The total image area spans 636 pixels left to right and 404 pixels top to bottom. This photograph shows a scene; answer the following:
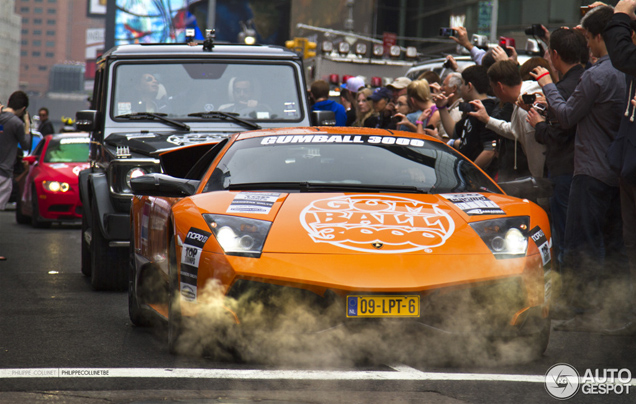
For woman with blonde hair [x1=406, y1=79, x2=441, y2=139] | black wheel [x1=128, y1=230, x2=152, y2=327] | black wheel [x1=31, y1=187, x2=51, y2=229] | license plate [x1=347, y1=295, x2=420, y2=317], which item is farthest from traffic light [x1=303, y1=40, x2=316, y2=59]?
license plate [x1=347, y1=295, x2=420, y2=317]

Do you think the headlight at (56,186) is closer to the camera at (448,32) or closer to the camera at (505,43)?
the camera at (448,32)

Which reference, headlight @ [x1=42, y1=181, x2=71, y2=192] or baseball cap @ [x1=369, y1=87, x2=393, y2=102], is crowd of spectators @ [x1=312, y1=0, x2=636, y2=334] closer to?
baseball cap @ [x1=369, y1=87, x2=393, y2=102]

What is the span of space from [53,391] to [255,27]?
256 ft

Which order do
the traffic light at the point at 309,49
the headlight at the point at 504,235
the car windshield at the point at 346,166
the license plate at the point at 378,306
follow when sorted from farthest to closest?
1. the traffic light at the point at 309,49
2. the car windshield at the point at 346,166
3. the headlight at the point at 504,235
4. the license plate at the point at 378,306

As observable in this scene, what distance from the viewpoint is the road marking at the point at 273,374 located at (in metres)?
4.95

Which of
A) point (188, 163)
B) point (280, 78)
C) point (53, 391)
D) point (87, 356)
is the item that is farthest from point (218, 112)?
point (53, 391)

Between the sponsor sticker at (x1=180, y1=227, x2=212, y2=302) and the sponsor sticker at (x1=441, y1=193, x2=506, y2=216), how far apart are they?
143cm

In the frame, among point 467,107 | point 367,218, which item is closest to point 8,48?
point 467,107

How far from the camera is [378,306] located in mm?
4934

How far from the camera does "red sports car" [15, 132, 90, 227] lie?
16312 mm

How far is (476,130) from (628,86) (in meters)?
2.51

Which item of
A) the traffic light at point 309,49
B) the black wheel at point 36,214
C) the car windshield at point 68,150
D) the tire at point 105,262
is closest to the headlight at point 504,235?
the tire at point 105,262

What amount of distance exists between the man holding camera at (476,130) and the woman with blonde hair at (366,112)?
12.2 feet

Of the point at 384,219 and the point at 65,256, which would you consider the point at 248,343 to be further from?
the point at 65,256
